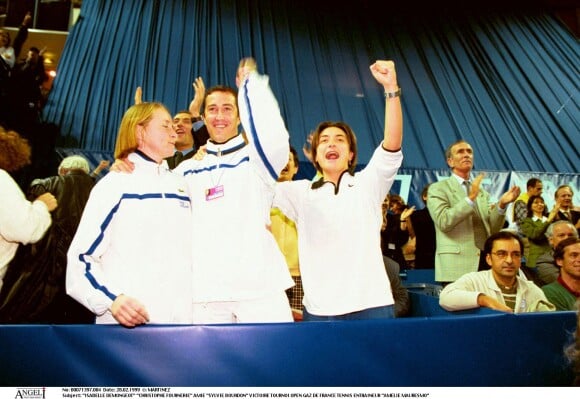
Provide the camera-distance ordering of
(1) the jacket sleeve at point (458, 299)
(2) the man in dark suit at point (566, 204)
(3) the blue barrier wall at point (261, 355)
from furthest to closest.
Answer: (2) the man in dark suit at point (566, 204) < (1) the jacket sleeve at point (458, 299) < (3) the blue barrier wall at point (261, 355)

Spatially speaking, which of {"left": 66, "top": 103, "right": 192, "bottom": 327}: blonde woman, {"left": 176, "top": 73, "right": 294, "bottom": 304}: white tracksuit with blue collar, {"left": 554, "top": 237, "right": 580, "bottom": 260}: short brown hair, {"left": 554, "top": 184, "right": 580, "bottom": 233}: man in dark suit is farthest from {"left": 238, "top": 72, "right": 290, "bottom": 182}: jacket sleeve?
{"left": 554, "top": 184, "right": 580, "bottom": 233}: man in dark suit

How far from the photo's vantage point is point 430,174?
684 centimetres

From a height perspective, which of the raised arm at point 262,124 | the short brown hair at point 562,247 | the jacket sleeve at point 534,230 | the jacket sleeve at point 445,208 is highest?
the raised arm at point 262,124

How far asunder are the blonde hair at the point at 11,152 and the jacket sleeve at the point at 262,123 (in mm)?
1066

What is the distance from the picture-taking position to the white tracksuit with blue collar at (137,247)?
1.66m

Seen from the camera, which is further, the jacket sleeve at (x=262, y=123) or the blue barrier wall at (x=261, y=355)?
the jacket sleeve at (x=262, y=123)

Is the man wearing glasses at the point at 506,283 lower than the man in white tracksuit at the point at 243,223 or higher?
lower

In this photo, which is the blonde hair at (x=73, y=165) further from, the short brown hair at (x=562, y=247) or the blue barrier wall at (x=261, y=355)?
the short brown hair at (x=562, y=247)

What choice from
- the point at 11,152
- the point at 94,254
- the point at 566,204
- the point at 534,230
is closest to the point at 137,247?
the point at 94,254

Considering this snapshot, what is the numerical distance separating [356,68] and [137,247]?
7.75 metres

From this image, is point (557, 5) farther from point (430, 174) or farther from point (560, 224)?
point (560, 224)

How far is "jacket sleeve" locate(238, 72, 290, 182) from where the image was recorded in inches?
68.7

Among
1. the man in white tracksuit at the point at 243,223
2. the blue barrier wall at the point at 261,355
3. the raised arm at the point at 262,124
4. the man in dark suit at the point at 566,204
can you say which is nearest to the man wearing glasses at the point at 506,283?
the blue barrier wall at the point at 261,355

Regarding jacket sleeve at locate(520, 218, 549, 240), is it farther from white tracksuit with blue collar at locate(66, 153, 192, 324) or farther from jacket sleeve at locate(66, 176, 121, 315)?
jacket sleeve at locate(66, 176, 121, 315)
